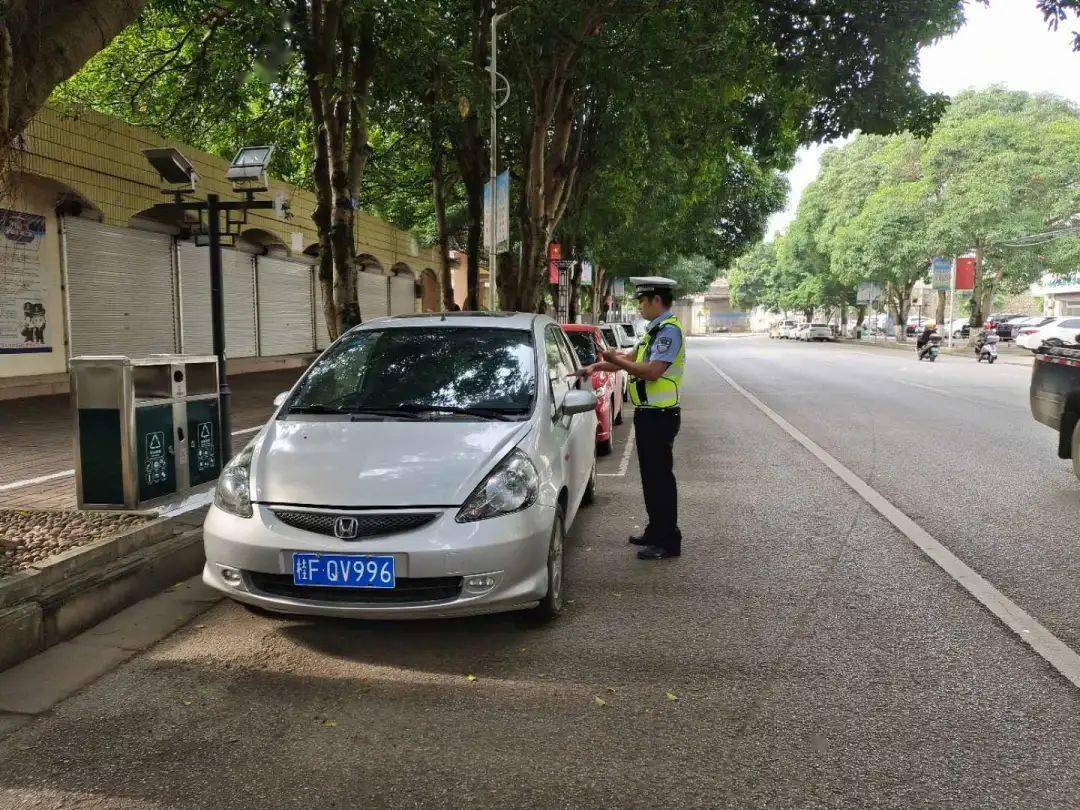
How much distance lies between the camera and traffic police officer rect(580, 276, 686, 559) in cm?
538

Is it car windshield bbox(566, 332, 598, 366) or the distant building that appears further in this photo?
the distant building

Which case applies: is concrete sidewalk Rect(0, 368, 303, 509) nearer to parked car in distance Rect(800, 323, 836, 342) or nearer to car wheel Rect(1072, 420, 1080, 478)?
car wheel Rect(1072, 420, 1080, 478)

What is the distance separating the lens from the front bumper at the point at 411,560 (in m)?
3.68

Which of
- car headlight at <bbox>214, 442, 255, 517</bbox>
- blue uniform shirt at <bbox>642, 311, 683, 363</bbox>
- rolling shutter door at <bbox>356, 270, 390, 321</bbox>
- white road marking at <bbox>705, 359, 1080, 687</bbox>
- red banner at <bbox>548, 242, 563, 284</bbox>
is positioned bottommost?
white road marking at <bbox>705, 359, 1080, 687</bbox>

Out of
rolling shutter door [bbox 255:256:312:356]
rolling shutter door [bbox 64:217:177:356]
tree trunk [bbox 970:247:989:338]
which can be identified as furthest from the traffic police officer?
tree trunk [bbox 970:247:989:338]

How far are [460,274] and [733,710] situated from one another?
46.6 meters

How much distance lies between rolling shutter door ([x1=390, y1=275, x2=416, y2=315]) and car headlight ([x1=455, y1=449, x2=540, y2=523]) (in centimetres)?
2969

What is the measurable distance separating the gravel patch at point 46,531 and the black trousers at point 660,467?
126 inches

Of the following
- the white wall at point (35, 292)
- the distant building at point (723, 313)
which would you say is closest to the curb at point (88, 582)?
the white wall at point (35, 292)

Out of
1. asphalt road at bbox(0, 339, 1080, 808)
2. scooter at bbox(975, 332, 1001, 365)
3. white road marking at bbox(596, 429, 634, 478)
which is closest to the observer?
asphalt road at bbox(0, 339, 1080, 808)

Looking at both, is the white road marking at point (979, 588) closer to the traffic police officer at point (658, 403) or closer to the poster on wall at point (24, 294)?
the traffic police officer at point (658, 403)

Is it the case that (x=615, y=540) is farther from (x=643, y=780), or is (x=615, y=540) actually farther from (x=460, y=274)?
(x=460, y=274)

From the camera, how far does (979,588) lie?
4785 millimetres

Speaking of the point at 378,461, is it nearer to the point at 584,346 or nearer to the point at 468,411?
the point at 468,411
